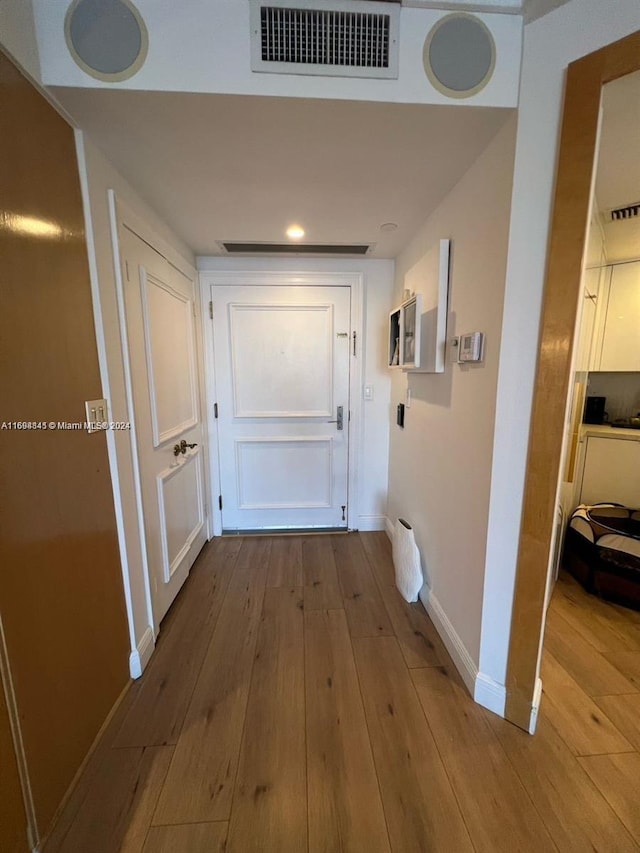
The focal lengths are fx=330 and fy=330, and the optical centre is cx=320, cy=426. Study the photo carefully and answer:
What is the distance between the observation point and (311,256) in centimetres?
239

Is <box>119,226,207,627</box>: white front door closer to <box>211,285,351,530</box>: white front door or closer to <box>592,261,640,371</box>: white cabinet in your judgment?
<box>211,285,351,530</box>: white front door

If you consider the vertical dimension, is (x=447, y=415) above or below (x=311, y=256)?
below

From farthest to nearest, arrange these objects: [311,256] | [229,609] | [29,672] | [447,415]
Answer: [311,256]
[229,609]
[447,415]
[29,672]

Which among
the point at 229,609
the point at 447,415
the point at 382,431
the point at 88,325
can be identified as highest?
the point at 88,325

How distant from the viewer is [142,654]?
1.49 metres

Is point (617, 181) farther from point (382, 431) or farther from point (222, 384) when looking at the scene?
point (222, 384)

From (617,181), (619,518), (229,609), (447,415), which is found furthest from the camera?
(619,518)

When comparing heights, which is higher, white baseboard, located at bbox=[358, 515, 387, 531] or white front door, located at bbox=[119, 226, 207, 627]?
white front door, located at bbox=[119, 226, 207, 627]

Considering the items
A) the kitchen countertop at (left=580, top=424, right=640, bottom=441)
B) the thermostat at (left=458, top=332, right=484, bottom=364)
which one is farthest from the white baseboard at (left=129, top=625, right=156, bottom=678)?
the kitchen countertop at (left=580, top=424, right=640, bottom=441)

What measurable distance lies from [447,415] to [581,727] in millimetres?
1282

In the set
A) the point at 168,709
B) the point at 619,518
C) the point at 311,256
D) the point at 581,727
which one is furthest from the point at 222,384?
the point at 619,518

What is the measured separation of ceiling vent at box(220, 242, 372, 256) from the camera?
2.19 meters

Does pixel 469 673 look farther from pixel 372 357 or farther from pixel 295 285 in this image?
pixel 295 285

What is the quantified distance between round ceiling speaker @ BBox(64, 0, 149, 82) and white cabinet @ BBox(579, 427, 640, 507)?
3.17 metres
